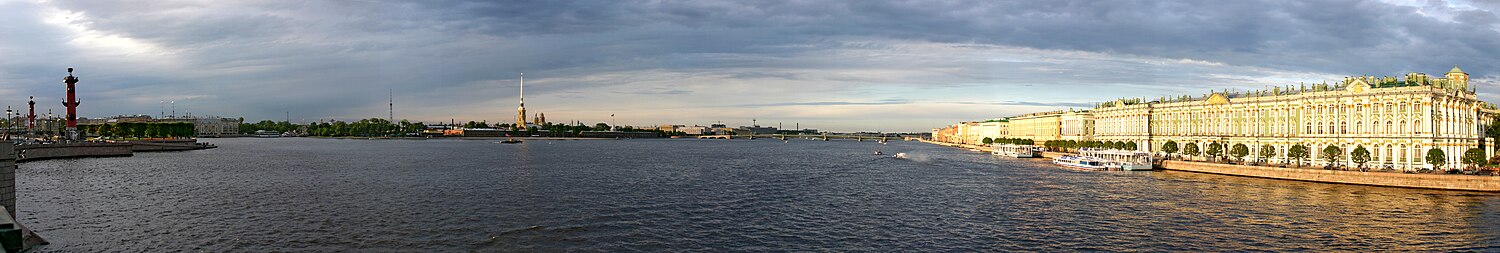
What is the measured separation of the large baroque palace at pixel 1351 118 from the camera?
202 feet

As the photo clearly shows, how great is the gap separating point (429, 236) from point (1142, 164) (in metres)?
64.6

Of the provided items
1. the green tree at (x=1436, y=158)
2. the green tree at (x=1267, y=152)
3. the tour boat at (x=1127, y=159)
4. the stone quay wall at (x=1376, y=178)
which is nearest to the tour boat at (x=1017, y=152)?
the tour boat at (x=1127, y=159)

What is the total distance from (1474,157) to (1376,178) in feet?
29.8

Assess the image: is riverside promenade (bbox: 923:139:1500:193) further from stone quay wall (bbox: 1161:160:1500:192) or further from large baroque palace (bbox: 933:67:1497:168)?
large baroque palace (bbox: 933:67:1497:168)

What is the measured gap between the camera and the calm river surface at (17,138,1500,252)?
1235 inches

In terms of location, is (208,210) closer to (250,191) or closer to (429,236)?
(250,191)

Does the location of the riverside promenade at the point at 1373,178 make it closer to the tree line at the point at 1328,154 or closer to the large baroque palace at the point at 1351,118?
the tree line at the point at 1328,154

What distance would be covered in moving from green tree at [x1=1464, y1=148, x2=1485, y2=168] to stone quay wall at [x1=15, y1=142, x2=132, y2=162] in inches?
4605

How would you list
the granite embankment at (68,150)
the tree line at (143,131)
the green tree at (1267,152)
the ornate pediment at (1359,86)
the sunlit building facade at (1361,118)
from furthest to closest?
the tree line at (143,131) < the granite embankment at (68,150) < the green tree at (1267,152) < the ornate pediment at (1359,86) < the sunlit building facade at (1361,118)

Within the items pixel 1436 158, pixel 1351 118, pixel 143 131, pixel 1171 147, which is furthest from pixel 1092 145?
pixel 143 131

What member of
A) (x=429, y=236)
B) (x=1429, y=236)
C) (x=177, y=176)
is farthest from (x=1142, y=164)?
(x=177, y=176)

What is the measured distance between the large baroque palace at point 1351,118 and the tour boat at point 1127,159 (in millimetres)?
7917

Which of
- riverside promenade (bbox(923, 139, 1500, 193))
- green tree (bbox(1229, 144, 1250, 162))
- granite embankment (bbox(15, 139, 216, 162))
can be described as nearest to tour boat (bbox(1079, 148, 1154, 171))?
green tree (bbox(1229, 144, 1250, 162))

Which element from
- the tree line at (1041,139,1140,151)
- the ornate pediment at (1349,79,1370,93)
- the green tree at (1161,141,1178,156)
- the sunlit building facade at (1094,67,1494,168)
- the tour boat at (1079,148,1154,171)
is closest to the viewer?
the sunlit building facade at (1094,67,1494,168)
